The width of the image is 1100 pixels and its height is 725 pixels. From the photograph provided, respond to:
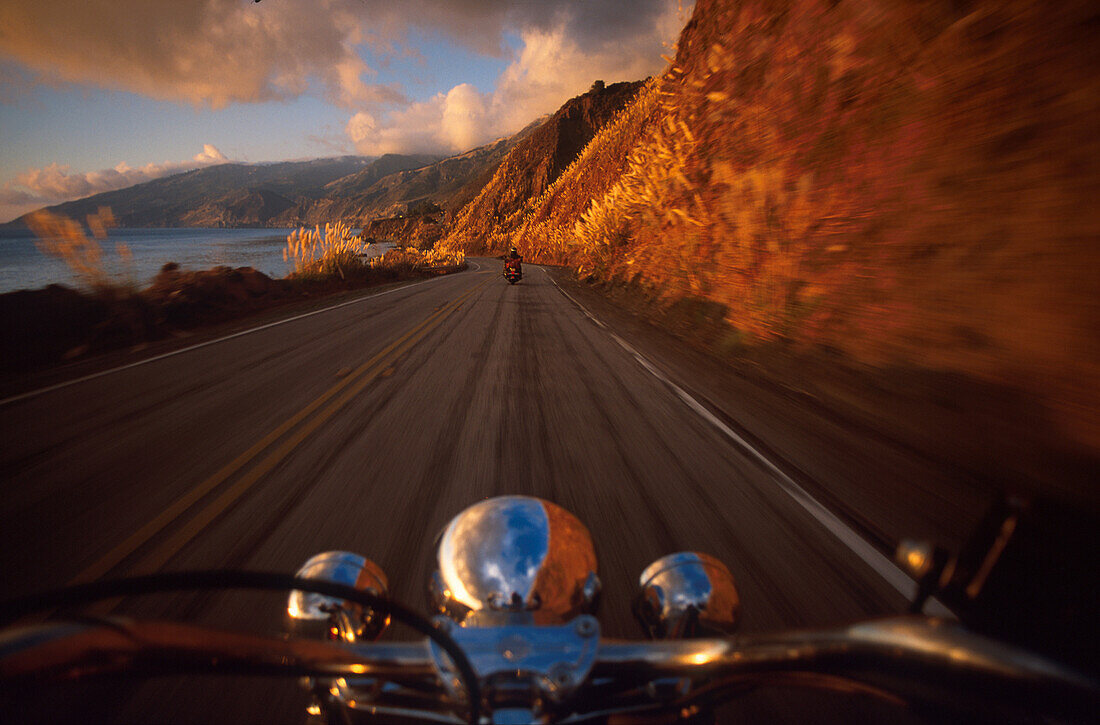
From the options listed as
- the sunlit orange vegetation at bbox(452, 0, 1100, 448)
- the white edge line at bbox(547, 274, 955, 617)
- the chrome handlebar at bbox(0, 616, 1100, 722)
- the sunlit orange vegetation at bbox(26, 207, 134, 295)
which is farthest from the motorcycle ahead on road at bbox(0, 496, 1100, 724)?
the sunlit orange vegetation at bbox(26, 207, 134, 295)

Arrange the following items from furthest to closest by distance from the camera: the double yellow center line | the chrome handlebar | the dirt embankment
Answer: the dirt embankment
the double yellow center line
the chrome handlebar

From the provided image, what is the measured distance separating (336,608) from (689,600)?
877 mm

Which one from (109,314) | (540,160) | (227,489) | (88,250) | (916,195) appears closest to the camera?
(227,489)

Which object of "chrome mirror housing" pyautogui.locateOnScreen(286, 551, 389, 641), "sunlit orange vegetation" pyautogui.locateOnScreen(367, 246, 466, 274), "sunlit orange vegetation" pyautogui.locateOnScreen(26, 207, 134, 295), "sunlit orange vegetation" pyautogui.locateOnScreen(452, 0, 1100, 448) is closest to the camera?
"chrome mirror housing" pyautogui.locateOnScreen(286, 551, 389, 641)

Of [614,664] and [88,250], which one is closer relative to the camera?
[614,664]

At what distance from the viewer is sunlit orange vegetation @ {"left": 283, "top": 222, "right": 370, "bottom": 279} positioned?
16938 millimetres

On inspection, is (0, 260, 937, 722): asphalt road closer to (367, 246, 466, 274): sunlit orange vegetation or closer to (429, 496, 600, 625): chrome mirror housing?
(429, 496, 600, 625): chrome mirror housing

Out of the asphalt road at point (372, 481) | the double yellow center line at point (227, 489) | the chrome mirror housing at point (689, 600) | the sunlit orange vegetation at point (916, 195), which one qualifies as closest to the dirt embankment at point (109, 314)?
the asphalt road at point (372, 481)

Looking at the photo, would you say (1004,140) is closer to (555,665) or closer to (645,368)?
(645,368)

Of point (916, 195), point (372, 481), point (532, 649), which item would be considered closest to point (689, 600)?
point (532, 649)

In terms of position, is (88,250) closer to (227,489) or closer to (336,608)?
(227,489)

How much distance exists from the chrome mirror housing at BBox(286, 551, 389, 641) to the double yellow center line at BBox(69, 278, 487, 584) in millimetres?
1912

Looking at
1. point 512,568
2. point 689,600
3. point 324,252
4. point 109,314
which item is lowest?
point 109,314

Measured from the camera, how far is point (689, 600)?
44.4 inches
